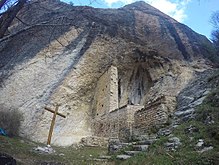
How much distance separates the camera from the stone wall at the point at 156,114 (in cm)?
792

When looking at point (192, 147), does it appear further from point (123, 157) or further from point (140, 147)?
point (123, 157)

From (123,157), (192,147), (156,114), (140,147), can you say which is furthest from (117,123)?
(192,147)

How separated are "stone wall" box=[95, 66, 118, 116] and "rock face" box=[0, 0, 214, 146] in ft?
1.63

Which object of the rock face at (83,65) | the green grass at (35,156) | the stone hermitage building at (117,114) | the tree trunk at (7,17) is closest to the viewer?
the tree trunk at (7,17)

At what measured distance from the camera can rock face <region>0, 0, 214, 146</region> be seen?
13953mm

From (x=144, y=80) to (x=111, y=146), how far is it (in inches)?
477

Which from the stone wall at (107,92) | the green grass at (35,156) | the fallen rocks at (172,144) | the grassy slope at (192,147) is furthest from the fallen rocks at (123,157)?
the stone wall at (107,92)

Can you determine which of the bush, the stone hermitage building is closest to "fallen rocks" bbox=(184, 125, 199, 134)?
the stone hermitage building

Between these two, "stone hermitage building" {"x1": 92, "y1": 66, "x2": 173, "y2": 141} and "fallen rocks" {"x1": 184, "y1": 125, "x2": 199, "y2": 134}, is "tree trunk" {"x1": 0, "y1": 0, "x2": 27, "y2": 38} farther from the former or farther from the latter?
→ "stone hermitage building" {"x1": 92, "y1": 66, "x2": 173, "y2": 141}

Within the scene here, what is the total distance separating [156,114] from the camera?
26.9 feet

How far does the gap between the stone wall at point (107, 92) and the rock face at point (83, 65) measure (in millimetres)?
496

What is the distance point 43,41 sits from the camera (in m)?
16.5

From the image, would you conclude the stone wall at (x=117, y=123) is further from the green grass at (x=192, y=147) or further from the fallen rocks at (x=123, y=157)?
the fallen rocks at (x=123, y=157)

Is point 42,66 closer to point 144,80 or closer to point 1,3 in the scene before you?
point 144,80
